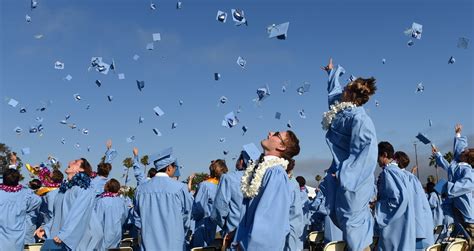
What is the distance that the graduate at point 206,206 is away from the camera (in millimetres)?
8141

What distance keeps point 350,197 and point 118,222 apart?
5.55m

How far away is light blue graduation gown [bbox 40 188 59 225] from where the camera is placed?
904 cm

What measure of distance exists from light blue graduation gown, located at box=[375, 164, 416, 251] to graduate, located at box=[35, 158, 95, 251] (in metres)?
3.81

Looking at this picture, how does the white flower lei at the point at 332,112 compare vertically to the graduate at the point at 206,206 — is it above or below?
above

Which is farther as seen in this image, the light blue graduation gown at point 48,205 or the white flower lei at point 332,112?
the light blue graduation gown at point 48,205

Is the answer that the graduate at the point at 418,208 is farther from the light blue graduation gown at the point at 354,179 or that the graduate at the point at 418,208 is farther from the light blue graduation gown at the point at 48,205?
the light blue graduation gown at the point at 48,205

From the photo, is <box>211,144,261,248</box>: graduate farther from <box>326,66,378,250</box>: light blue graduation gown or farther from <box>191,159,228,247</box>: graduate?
<box>326,66,378,250</box>: light blue graduation gown

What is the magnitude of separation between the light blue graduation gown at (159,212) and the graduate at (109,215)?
2.19 m

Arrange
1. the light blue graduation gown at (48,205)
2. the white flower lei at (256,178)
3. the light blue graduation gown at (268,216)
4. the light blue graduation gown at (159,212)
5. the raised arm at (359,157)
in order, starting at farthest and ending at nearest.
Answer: the light blue graduation gown at (48,205) → the light blue graduation gown at (159,212) → the raised arm at (359,157) → the white flower lei at (256,178) → the light blue graduation gown at (268,216)

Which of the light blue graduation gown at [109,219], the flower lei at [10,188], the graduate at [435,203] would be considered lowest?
the graduate at [435,203]

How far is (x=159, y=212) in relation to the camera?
6.51m

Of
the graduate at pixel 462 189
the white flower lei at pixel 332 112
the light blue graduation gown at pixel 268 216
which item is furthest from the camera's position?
the graduate at pixel 462 189

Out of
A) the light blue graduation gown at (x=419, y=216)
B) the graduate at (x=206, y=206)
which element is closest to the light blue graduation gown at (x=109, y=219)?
the graduate at (x=206, y=206)

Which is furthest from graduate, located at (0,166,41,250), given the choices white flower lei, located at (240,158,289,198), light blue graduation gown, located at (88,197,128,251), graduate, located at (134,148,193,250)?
white flower lei, located at (240,158,289,198)
